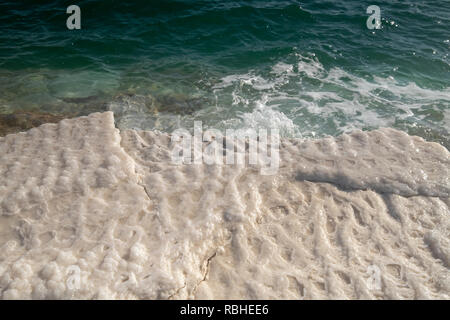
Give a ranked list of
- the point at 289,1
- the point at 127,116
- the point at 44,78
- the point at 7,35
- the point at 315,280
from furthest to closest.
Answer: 1. the point at 289,1
2. the point at 7,35
3. the point at 44,78
4. the point at 127,116
5. the point at 315,280

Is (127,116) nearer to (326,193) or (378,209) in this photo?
(326,193)

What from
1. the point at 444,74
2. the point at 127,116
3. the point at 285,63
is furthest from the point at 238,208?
the point at 444,74
